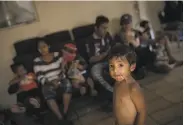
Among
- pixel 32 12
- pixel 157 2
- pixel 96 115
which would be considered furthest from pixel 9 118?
pixel 157 2

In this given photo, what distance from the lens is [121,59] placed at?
122 cm

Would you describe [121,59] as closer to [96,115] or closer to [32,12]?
[96,115]

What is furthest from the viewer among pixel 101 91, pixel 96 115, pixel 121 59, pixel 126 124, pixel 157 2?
pixel 157 2

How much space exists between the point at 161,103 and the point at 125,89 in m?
1.37

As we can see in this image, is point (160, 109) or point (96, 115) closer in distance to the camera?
point (160, 109)

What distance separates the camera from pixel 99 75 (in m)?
2.66

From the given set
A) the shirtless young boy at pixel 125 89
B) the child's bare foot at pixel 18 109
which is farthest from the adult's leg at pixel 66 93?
the shirtless young boy at pixel 125 89

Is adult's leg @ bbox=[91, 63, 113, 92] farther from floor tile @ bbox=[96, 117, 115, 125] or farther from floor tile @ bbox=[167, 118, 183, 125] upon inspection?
floor tile @ bbox=[167, 118, 183, 125]

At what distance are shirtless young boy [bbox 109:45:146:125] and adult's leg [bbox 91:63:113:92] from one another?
119 centimetres

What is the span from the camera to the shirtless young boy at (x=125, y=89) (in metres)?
1.23

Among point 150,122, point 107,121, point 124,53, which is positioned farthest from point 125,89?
point 107,121

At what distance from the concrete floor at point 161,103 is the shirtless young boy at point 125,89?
0.93 m

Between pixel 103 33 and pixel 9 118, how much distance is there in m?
1.52

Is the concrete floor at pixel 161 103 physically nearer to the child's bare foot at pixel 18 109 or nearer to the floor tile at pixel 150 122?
the floor tile at pixel 150 122
